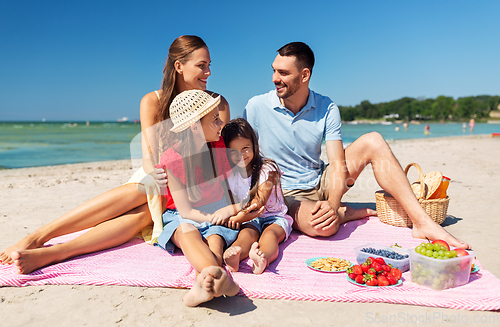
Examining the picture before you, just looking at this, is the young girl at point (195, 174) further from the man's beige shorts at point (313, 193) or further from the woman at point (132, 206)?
the man's beige shorts at point (313, 193)

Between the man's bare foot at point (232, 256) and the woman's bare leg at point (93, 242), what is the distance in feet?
3.34

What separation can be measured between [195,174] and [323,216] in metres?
1.21

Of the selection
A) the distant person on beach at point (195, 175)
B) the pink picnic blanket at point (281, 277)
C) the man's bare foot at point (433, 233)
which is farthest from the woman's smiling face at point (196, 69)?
the man's bare foot at point (433, 233)

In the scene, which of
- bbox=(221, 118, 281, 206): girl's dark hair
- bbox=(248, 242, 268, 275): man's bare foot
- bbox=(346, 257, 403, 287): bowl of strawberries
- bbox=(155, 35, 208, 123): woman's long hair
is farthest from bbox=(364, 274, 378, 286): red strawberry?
bbox=(155, 35, 208, 123): woman's long hair

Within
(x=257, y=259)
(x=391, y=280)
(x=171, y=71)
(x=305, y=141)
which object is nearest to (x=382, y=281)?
(x=391, y=280)

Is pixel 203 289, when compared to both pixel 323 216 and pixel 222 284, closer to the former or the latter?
pixel 222 284

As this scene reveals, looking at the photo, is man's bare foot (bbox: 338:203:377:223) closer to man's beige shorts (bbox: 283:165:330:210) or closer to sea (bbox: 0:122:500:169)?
man's beige shorts (bbox: 283:165:330:210)

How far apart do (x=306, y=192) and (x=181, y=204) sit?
1412mm

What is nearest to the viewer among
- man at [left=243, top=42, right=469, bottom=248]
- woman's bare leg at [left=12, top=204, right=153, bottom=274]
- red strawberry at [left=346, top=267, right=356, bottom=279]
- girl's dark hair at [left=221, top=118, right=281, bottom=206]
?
red strawberry at [left=346, top=267, right=356, bottom=279]

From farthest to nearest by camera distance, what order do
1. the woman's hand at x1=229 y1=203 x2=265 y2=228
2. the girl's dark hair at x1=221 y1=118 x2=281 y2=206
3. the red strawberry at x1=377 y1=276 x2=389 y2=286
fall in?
the girl's dark hair at x1=221 y1=118 x2=281 y2=206
the woman's hand at x1=229 y1=203 x2=265 y2=228
the red strawberry at x1=377 y1=276 x2=389 y2=286

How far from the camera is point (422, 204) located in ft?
11.5

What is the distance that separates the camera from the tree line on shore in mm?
75219

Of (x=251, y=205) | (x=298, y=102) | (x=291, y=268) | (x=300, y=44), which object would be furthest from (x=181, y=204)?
(x=300, y=44)

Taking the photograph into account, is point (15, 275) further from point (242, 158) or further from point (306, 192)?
point (306, 192)
